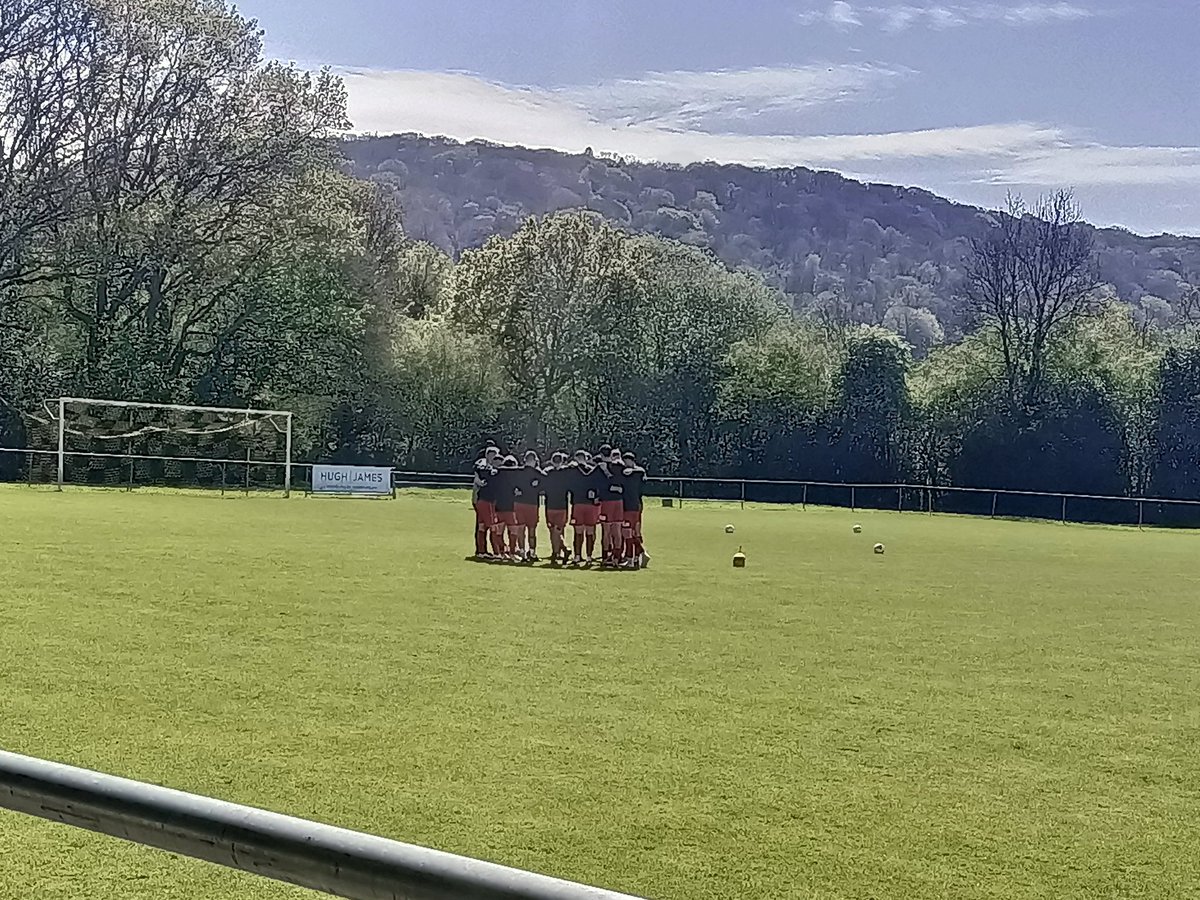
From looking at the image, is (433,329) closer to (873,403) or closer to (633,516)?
(873,403)

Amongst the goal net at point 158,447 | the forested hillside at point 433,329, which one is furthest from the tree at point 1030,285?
the goal net at point 158,447

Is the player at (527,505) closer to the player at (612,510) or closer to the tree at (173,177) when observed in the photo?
the player at (612,510)

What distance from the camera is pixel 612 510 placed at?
22.7 metres

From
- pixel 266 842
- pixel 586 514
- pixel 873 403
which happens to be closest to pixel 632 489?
pixel 586 514

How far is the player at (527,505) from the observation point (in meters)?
23.3

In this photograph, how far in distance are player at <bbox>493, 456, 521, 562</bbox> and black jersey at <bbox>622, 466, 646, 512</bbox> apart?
1834 millimetres

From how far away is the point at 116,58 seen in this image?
50.1 metres

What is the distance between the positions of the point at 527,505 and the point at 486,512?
707 mm

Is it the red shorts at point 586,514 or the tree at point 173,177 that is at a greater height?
the tree at point 173,177

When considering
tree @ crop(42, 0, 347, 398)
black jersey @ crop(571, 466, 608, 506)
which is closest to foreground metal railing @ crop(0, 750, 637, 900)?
black jersey @ crop(571, 466, 608, 506)

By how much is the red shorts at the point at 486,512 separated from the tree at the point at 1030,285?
3923 centimetres

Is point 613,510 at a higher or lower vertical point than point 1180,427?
lower

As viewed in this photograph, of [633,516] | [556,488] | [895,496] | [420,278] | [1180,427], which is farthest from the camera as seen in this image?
[420,278]

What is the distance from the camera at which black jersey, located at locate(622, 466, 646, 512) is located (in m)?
22.6
